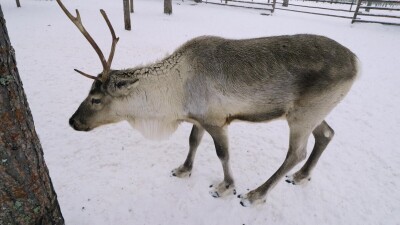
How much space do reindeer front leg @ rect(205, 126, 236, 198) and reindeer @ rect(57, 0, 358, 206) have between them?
Result: 2cm

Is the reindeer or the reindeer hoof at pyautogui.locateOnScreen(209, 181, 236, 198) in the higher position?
the reindeer

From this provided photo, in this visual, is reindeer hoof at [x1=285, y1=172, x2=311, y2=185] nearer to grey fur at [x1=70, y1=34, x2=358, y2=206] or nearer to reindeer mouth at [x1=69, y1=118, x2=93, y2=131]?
grey fur at [x1=70, y1=34, x2=358, y2=206]

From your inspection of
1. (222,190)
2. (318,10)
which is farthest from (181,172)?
(318,10)

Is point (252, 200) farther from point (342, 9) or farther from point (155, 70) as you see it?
point (342, 9)

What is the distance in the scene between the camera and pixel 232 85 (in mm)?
2400

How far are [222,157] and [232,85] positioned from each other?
77 cm

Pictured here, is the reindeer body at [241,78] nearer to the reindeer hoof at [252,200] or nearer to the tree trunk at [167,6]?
the reindeer hoof at [252,200]

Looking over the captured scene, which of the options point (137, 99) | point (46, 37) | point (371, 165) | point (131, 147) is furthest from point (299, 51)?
point (46, 37)

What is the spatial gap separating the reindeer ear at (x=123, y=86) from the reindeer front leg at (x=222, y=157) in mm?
779

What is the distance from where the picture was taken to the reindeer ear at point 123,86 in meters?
2.36

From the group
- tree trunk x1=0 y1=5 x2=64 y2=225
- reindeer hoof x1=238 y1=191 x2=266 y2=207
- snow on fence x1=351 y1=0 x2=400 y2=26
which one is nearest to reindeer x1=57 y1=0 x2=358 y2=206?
reindeer hoof x1=238 y1=191 x2=266 y2=207

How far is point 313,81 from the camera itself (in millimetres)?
2338

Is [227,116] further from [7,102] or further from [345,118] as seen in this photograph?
[345,118]

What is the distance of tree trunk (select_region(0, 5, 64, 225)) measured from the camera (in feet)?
4.41
